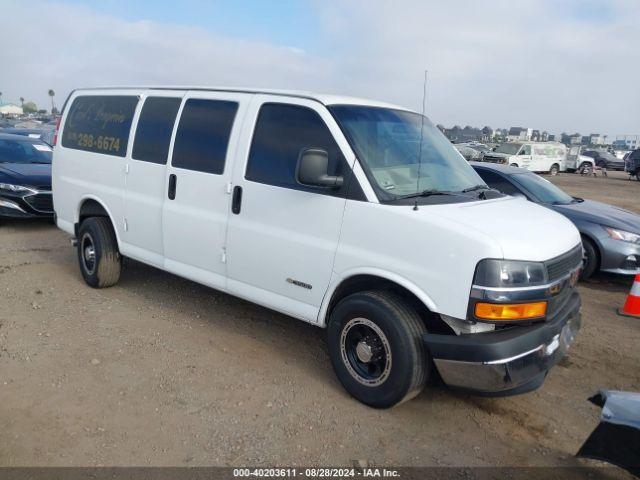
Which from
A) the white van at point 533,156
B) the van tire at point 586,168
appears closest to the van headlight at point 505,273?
the white van at point 533,156

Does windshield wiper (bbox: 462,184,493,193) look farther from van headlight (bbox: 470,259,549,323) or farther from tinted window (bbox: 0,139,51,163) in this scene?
tinted window (bbox: 0,139,51,163)

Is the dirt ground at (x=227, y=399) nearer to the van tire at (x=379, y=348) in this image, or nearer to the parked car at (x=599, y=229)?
the van tire at (x=379, y=348)

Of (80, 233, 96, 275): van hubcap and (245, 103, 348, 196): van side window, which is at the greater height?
(245, 103, 348, 196): van side window

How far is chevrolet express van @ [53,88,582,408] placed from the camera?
124 inches

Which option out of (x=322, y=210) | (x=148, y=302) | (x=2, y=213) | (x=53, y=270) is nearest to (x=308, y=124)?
(x=322, y=210)

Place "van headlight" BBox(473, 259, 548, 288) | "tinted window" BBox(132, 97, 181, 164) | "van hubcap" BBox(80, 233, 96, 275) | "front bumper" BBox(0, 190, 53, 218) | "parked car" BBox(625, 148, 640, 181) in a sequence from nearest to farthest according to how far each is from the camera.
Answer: "van headlight" BBox(473, 259, 548, 288)
"tinted window" BBox(132, 97, 181, 164)
"van hubcap" BBox(80, 233, 96, 275)
"front bumper" BBox(0, 190, 53, 218)
"parked car" BBox(625, 148, 640, 181)

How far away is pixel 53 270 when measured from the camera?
6613 millimetres

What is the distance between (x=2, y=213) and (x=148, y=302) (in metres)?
4.70

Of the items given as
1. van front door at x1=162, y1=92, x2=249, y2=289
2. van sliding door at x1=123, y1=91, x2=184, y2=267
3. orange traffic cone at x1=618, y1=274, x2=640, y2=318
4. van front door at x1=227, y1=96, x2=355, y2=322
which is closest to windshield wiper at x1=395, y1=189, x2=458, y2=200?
van front door at x1=227, y1=96, x2=355, y2=322

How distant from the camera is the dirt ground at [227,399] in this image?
125 inches

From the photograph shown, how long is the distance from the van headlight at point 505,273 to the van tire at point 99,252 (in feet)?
13.7

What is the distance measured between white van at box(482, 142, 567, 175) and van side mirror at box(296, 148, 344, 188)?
24535mm

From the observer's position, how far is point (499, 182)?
25.5 ft

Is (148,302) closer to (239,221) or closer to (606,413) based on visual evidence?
(239,221)
